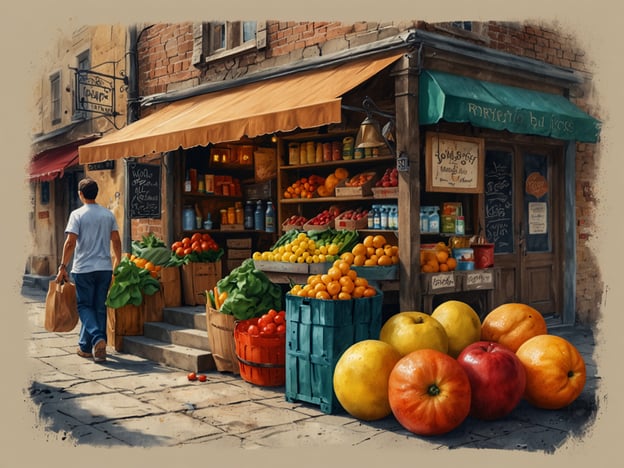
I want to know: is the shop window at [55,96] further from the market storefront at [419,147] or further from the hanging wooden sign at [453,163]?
the hanging wooden sign at [453,163]

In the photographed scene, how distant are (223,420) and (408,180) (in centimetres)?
338

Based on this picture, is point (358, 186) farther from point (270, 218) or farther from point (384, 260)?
point (270, 218)

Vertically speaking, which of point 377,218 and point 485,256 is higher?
point 377,218

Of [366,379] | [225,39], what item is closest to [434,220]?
[366,379]

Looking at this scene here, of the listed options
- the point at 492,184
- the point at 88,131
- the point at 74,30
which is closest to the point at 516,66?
the point at 492,184

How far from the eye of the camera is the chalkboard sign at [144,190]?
35.9 ft

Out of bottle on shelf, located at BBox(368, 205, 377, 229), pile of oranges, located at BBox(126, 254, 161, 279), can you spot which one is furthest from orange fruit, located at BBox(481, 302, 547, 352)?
pile of oranges, located at BBox(126, 254, 161, 279)

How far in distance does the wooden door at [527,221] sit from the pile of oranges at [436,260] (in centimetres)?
154

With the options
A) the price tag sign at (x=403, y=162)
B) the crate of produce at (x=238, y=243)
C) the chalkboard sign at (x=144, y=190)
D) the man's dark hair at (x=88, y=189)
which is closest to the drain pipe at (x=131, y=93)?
the chalkboard sign at (x=144, y=190)

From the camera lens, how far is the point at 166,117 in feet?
33.9

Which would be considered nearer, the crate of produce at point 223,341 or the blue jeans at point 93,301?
the crate of produce at point 223,341

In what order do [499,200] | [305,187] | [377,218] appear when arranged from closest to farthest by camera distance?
1. [377,218]
2. [499,200]
3. [305,187]

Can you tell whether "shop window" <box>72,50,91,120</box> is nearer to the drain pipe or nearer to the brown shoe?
the drain pipe

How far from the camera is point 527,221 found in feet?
32.2
